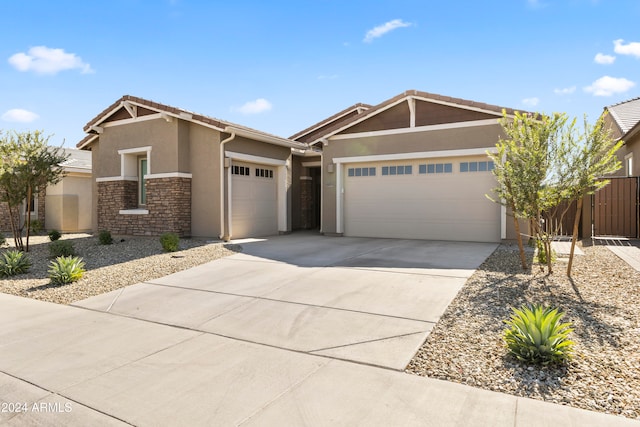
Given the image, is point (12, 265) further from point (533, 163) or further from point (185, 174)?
point (533, 163)

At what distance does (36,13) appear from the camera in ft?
37.0

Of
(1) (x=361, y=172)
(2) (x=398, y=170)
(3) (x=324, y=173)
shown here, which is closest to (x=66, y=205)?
(3) (x=324, y=173)

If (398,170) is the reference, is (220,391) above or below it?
below

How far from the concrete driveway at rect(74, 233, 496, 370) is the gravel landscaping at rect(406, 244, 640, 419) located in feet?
0.96

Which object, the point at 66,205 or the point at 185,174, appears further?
the point at 66,205

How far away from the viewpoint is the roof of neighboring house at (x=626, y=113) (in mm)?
15002

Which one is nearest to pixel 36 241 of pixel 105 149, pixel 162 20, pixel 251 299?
pixel 105 149

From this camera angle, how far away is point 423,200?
12766mm

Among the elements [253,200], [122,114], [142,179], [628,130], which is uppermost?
[122,114]

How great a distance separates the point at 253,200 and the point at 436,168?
649cm

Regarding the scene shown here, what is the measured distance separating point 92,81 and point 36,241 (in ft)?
21.1

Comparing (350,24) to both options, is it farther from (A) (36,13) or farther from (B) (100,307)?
(B) (100,307)

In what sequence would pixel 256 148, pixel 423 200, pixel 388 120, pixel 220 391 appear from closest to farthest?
1. pixel 220 391
2. pixel 423 200
3. pixel 388 120
4. pixel 256 148

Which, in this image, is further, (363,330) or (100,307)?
(100,307)
